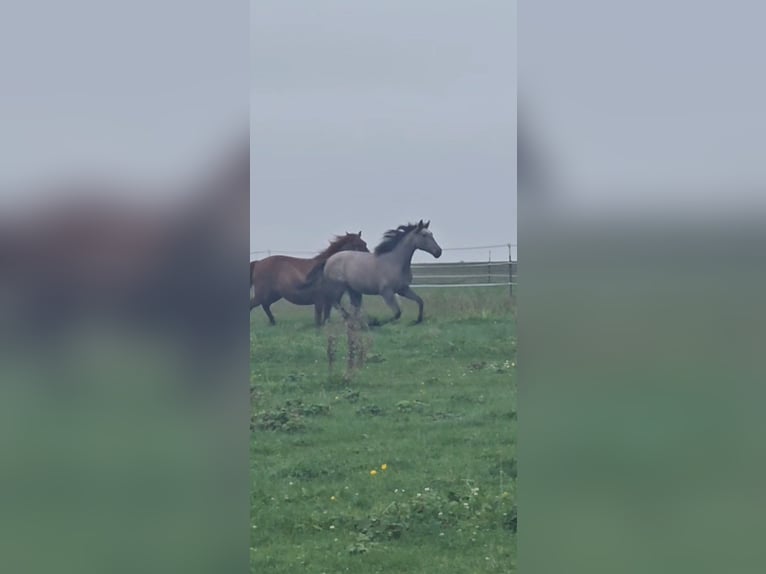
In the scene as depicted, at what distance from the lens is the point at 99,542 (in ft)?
7.36

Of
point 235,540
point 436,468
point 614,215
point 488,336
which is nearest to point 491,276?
point 488,336

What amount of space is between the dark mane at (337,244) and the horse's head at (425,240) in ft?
0.80

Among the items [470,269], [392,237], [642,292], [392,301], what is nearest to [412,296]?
[392,301]

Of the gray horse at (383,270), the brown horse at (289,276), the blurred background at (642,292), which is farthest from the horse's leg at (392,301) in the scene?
the blurred background at (642,292)

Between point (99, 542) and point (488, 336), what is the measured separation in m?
2.50

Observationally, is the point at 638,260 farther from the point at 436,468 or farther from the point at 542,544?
the point at 436,468

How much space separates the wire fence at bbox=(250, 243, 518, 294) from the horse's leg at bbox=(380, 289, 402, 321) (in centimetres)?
13

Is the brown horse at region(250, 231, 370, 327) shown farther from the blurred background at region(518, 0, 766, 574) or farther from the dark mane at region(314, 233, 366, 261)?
the blurred background at region(518, 0, 766, 574)

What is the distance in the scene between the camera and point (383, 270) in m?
4.58

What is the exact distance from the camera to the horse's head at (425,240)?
3.64 m

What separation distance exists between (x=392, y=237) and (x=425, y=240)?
208 mm

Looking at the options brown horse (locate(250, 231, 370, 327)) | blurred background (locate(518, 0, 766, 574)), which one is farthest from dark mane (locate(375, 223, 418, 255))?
blurred background (locate(518, 0, 766, 574))

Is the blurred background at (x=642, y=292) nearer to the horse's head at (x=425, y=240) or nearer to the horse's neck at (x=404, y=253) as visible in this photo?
the horse's head at (x=425, y=240)

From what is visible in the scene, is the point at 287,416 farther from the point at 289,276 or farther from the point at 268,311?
the point at 289,276
